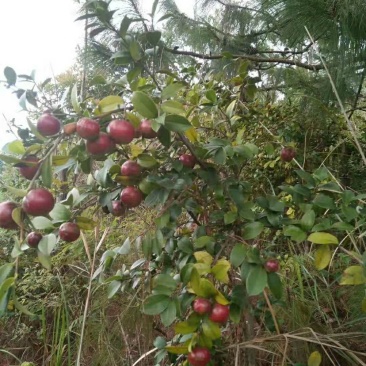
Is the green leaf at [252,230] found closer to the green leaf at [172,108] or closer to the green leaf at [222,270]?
the green leaf at [222,270]

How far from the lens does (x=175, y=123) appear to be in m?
0.73

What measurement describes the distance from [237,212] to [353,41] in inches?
30.6

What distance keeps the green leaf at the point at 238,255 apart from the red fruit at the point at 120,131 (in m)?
0.28

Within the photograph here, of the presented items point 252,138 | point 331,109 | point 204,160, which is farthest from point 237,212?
point 331,109

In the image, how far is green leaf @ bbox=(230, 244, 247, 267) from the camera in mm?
754

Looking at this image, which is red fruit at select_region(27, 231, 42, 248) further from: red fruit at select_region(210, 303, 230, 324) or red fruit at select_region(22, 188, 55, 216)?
red fruit at select_region(210, 303, 230, 324)

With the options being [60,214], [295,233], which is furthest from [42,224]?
[295,233]

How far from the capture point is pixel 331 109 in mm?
1724

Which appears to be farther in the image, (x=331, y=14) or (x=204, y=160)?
(x=331, y=14)

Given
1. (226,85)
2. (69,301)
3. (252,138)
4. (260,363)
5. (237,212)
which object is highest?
(226,85)

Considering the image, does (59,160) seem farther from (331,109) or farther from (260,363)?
(331,109)

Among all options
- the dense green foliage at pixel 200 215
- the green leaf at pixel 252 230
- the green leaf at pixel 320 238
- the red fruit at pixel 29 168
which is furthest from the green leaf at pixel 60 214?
the green leaf at pixel 320 238

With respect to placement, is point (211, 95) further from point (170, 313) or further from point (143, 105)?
point (170, 313)

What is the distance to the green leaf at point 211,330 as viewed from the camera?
2.25 feet
